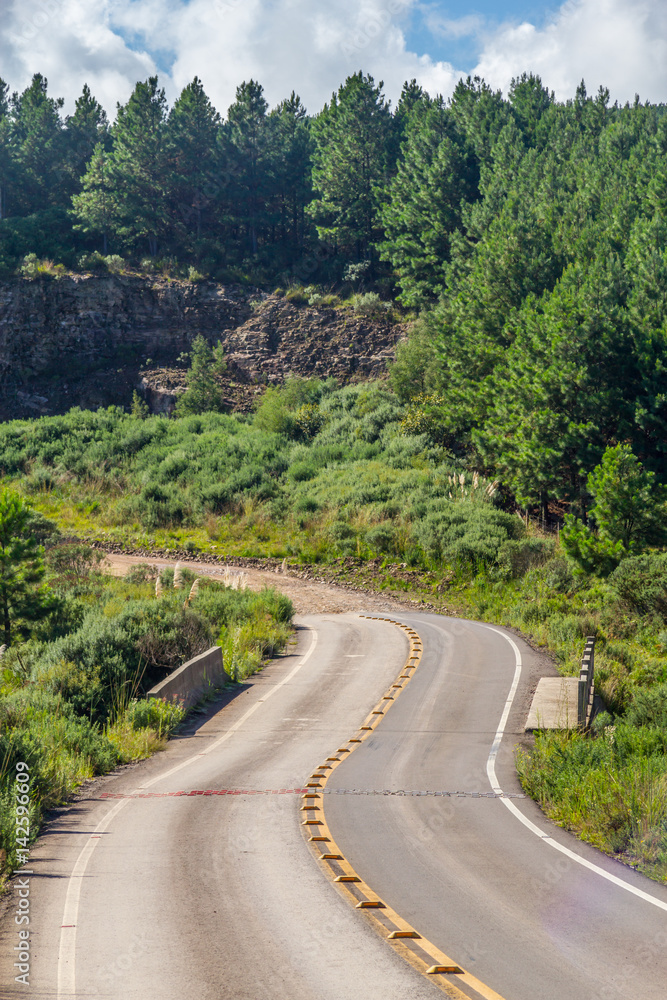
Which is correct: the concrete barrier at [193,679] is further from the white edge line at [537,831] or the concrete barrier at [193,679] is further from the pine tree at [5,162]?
the pine tree at [5,162]

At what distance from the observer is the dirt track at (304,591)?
95.6ft

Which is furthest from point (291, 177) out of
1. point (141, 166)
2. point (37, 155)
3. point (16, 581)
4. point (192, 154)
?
point (16, 581)

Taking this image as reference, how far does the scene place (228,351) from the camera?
6222 cm

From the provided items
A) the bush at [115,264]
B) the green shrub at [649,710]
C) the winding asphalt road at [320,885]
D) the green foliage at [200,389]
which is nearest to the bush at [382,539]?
the green shrub at [649,710]

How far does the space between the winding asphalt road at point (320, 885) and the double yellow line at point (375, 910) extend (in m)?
0.06

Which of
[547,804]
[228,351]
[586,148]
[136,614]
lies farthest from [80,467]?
[547,804]

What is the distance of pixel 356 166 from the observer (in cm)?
6450

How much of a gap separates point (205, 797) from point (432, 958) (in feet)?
16.9

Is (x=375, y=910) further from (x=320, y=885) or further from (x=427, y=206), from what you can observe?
(x=427, y=206)

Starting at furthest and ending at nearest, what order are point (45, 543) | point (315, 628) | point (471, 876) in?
point (45, 543) → point (315, 628) → point (471, 876)

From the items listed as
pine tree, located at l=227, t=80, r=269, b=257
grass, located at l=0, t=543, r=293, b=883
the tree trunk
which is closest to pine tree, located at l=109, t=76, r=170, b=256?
pine tree, located at l=227, t=80, r=269, b=257

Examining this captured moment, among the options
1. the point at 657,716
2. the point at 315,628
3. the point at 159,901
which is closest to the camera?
the point at 159,901

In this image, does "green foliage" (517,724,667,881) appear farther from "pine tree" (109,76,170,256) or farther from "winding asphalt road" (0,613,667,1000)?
"pine tree" (109,76,170,256)

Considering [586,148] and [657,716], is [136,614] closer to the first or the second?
[657,716]
